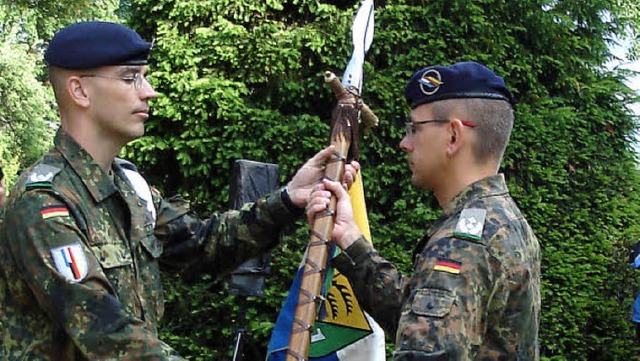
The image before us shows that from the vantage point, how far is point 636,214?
908 centimetres

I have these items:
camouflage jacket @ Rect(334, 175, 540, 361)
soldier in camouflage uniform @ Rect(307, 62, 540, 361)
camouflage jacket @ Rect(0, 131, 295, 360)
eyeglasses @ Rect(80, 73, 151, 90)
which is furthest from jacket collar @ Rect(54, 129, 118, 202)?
camouflage jacket @ Rect(334, 175, 540, 361)

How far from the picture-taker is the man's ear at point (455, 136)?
3.08 m

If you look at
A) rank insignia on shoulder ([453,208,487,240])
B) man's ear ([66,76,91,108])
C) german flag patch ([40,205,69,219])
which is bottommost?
german flag patch ([40,205,69,219])

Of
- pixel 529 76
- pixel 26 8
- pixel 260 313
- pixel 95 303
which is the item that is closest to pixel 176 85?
pixel 260 313

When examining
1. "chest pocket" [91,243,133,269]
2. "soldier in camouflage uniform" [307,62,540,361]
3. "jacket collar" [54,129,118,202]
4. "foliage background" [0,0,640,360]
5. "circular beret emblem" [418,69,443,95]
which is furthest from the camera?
"foliage background" [0,0,640,360]

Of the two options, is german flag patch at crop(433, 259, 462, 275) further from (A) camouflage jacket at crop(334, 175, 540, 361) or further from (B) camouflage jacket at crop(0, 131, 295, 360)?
(B) camouflage jacket at crop(0, 131, 295, 360)

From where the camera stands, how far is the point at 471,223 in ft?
9.34

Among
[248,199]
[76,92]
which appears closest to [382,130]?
[248,199]

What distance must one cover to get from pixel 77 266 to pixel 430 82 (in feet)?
4.76

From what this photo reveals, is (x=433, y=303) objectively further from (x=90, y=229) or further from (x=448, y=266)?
(x=90, y=229)

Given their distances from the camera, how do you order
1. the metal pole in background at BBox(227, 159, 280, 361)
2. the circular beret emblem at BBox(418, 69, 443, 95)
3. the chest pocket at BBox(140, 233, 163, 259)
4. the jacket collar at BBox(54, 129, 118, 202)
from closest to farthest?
1. the jacket collar at BBox(54, 129, 118, 202)
2. the chest pocket at BBox(140, 233, 163, 259)
3. the circular beret emblem at BBox(418, 69, 443, 95)
4. the metal pole in background at BBox(227, 159, 280, 361)

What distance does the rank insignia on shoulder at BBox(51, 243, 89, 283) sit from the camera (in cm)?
259

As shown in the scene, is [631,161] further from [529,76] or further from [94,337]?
[94,337]

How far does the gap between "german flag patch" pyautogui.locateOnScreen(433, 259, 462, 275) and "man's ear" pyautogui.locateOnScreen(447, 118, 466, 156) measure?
20.4 inches
